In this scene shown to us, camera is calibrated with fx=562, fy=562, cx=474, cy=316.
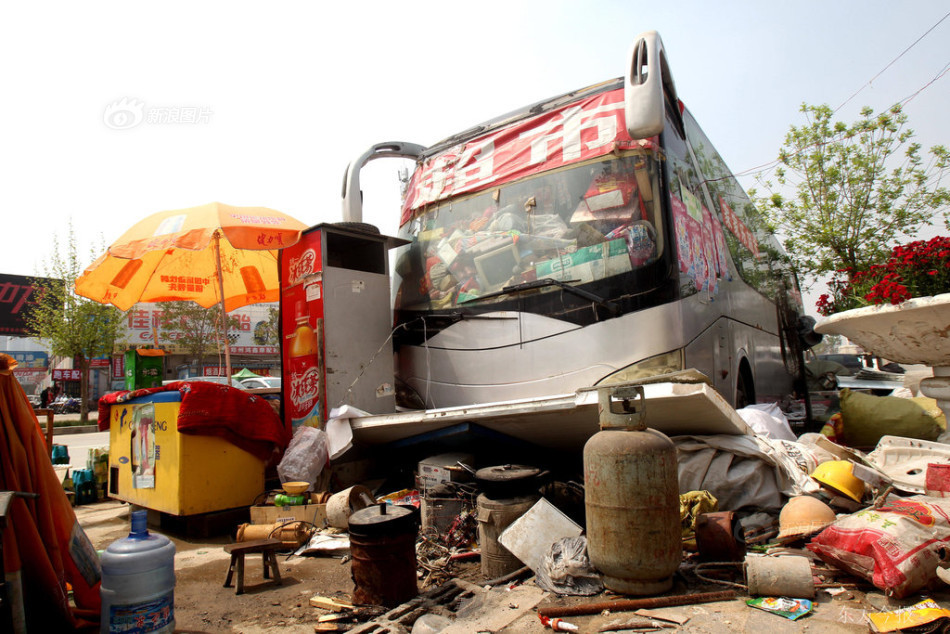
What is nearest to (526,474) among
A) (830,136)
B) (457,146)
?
(457,146)

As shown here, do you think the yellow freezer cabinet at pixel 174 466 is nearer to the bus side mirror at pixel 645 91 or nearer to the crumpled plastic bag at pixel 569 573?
the crumpled plastic bag at pixel 569 573

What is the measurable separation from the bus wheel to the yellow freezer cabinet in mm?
4904

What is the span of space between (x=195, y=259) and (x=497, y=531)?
20.1 feet

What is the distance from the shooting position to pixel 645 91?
395 cm

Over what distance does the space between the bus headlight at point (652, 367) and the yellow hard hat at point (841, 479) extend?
1.17m

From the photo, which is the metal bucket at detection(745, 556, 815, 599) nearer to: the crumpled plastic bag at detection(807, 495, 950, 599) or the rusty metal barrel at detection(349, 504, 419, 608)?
the crumpled plastic bag at detection(807, 495, 950, 599)

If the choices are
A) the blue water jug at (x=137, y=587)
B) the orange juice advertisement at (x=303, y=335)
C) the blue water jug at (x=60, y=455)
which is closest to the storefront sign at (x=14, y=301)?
the blue water jug at (x=60, y=455)

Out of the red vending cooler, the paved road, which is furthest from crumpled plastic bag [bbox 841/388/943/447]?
the paved road

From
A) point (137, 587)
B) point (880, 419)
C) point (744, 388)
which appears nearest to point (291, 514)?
point (137, 587)

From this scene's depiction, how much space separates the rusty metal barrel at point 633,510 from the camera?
2.76m

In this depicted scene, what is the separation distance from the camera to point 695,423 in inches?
158

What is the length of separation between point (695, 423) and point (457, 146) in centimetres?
357

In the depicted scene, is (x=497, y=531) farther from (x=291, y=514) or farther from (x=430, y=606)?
(x=291, y=514)

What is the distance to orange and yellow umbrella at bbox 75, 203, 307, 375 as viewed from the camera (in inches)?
211
